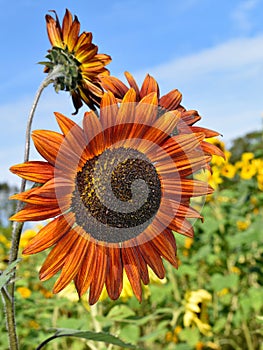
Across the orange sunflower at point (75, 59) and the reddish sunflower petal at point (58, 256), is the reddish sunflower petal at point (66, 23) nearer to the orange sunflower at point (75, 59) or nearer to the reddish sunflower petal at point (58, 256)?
the orange sunflower at point (75, 59)

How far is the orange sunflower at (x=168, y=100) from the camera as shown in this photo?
72cm

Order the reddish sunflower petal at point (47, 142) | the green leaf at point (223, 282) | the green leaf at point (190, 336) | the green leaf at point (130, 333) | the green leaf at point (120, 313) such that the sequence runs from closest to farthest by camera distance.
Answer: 1. the reddish sunflower petal at point (47, 142)
2. the green leaf at point (120, 313)
3. the green leaf at point (130, 333)
4. the green leaf at point (190, 336)
5. the green leaf at point (223, 282)

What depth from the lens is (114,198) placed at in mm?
759

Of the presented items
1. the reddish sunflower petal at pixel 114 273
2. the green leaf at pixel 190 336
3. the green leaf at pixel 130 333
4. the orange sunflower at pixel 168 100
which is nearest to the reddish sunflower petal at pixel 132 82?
the orange sunflower at pixel 168 100

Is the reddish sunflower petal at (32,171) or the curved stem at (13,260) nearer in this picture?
the reddish sunflower petal at (32,171)

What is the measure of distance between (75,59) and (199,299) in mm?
1435

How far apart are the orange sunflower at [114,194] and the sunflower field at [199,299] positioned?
63 cm

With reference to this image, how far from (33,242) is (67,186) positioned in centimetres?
9

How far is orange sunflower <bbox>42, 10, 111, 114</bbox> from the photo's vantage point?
0.86m

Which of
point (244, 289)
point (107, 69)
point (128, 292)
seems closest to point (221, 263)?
point (244, 289)

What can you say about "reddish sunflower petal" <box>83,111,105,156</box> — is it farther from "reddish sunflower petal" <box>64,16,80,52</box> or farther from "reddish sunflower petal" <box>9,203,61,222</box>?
"reddish sunflower petal" <box>64,16,80,52</box>

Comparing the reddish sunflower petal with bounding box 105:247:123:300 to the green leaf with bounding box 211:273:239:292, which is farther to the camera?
the green leaf with bounding box 211:273:239:292

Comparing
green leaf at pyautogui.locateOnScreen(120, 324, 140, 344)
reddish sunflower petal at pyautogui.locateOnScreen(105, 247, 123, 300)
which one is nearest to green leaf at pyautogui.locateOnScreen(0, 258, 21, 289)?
reddish sunflower petal at pyautogui.locateOnScreen(105, 247, 123, 300)

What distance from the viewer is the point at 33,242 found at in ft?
2.26
